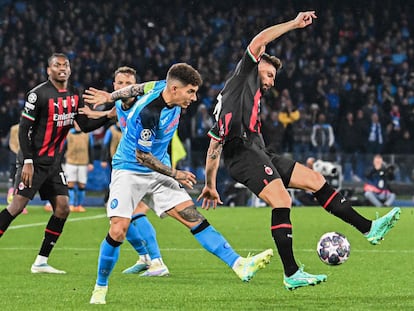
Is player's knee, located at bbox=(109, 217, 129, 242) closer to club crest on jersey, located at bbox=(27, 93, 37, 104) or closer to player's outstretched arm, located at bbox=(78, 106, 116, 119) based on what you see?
player's outstretched arm, located at bbox=(78, 106, 116, 119)

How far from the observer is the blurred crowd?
26359 mm

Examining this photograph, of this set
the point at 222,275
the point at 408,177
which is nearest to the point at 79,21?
the point at 408,177

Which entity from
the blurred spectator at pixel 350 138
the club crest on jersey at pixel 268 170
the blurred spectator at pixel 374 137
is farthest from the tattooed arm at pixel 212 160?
the blurred spectator at pixel 374 137

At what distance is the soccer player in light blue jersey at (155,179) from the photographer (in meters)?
7.99

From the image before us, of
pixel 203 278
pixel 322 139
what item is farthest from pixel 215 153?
pixel 322 139

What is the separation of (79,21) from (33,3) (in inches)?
80.0

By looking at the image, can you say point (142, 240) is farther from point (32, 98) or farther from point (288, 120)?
point (288, 120)

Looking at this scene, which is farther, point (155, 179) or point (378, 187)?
point (378, 187)

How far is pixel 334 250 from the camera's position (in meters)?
8.45

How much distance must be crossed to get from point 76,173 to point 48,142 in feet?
35.3

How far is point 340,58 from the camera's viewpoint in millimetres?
31688

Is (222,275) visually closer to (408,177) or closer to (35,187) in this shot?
(35,187)

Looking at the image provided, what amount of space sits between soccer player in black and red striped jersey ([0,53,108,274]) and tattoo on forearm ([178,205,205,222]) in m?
2.00

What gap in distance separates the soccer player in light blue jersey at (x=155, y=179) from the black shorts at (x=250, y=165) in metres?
0.50
